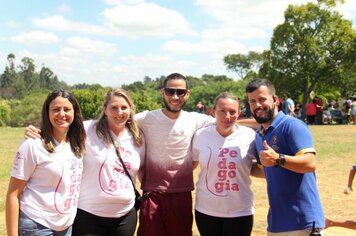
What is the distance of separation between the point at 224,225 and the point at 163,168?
2.63ft

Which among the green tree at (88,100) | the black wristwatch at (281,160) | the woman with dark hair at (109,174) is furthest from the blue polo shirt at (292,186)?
the green tree at (88,100)

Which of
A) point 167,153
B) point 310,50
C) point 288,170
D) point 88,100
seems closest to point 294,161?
point 288,170

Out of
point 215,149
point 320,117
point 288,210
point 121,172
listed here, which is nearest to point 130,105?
point 121,172

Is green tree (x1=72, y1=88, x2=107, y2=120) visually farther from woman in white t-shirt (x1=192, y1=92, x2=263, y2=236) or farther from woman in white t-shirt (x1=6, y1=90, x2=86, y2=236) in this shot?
woman in white t-shirt (x1=6, y1=90, x2=86, y2=236)

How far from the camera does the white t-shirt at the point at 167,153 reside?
429 cm

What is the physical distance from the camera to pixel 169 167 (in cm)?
430

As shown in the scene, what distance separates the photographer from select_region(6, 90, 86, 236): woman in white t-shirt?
10.7 feet

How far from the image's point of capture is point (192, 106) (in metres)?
54.0

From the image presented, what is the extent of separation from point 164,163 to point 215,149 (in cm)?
56

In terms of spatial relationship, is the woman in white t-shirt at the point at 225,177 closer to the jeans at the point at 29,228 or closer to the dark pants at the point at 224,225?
the dark pants at the point at 224,225

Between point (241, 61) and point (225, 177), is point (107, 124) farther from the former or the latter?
point (241, 61)

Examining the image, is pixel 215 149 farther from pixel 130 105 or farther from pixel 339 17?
pixel 339 17

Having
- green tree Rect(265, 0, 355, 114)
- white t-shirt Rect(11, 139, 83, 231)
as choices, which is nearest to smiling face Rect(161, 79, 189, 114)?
white t-shirt Rect(11, 139, 83, 231)

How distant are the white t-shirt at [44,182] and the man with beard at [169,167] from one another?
3.38 ft
